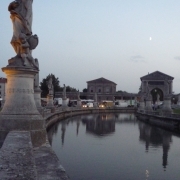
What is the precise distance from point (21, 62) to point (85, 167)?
607cm

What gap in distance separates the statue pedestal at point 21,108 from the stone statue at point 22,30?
1.42 ft

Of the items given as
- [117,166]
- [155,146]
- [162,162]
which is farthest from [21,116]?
[155,146]

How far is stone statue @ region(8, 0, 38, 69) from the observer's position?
9328mm

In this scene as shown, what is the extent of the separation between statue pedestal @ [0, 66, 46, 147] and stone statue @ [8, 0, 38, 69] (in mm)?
432

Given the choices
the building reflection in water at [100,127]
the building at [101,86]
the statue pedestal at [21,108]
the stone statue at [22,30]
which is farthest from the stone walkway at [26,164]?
the building at [101,86]

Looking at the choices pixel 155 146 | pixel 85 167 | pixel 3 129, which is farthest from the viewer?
pixel 155 146

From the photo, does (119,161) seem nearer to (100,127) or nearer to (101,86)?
(100,127)

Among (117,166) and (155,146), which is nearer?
(117,166)

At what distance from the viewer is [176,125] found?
A: 31.2 m

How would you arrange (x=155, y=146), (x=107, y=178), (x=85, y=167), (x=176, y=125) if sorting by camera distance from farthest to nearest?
(x=176, y=125) → (x=155, y=146) → (x=85, y=167) → (x=107, y=178)

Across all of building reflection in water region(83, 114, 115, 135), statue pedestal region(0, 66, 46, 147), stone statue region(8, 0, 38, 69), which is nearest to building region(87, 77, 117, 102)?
building reflection in water region(83, 114, 115, 135)

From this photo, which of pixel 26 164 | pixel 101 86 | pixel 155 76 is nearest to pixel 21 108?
pixel 26 164

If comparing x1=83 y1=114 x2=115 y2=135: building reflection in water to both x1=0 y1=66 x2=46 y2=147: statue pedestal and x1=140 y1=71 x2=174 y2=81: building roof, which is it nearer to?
x1=0 y1=66 x2=46 y2=147: statue pedestal

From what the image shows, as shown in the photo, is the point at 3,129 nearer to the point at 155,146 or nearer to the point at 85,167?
the point at 85,167
